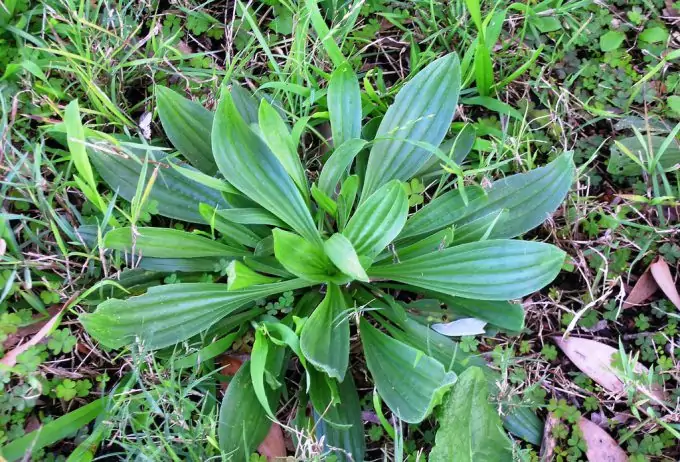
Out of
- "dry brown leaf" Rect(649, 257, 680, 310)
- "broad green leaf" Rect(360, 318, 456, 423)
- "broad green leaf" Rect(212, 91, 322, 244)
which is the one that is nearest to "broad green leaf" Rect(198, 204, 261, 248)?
"broad green leaf" Rect(212, 91, 322, 244)

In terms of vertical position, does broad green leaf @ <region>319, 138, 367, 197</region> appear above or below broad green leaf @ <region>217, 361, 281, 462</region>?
above

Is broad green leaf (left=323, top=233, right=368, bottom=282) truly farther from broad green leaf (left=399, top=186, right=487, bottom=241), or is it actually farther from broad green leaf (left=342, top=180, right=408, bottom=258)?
broad green leaf (left=399, top=186, right=487, bottom=241)

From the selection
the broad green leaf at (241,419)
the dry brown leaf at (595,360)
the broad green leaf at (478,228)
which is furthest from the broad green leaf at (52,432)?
the dry brown leaf at (595,360)

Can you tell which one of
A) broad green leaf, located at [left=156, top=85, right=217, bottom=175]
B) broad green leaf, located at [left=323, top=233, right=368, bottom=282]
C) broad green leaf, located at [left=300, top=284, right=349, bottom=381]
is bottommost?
broad green leaf, located at [left=300, top=284, right=349, bottom=381]

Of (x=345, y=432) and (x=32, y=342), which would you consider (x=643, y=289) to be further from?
(x=32, y=342)

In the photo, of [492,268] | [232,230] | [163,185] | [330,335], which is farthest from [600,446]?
[163,185]

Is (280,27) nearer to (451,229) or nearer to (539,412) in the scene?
(451,229)
